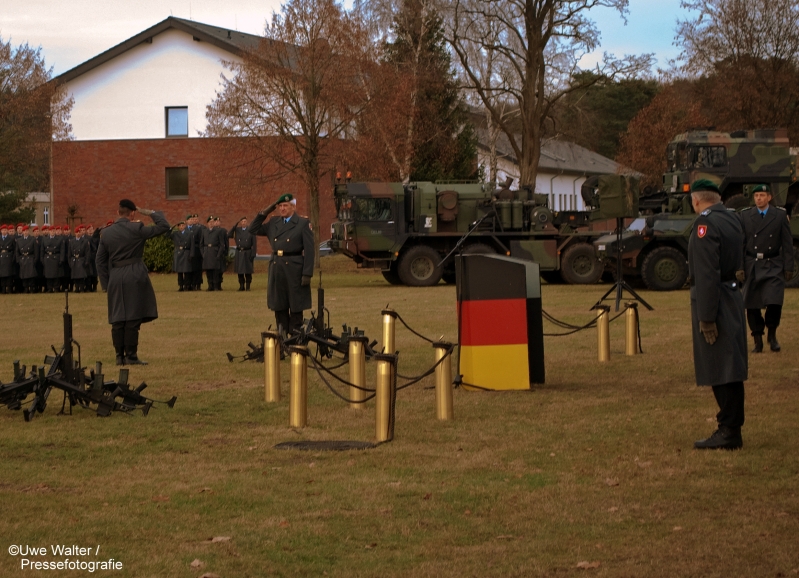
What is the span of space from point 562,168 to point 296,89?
40.3 metres

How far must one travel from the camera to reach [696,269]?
834 centimetres

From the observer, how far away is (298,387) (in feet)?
32.1

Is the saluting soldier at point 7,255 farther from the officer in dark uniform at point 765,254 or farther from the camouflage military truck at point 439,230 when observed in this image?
the officer in dark uniform at point 765,254

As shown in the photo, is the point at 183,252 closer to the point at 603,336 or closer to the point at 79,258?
the point at 79,258

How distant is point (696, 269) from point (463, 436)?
2255 millimetres

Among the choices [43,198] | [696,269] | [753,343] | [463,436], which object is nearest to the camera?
[696,269]

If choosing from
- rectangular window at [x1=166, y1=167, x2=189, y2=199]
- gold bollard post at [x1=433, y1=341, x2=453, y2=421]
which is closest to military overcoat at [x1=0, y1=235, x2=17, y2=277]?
rectangular window at [x1=166, y1=167, x2=189, y2=199]

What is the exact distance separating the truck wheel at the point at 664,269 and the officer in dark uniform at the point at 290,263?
14.8m

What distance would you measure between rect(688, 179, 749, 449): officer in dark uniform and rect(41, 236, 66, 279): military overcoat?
2530 cm

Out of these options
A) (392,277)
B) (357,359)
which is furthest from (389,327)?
(392,277)

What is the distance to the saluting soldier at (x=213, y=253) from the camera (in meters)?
30.9

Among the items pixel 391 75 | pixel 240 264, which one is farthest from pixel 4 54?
pixel 240 264

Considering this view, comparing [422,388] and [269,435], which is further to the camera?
[422,388]

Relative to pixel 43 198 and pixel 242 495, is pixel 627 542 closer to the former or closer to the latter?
pixel 242 495
